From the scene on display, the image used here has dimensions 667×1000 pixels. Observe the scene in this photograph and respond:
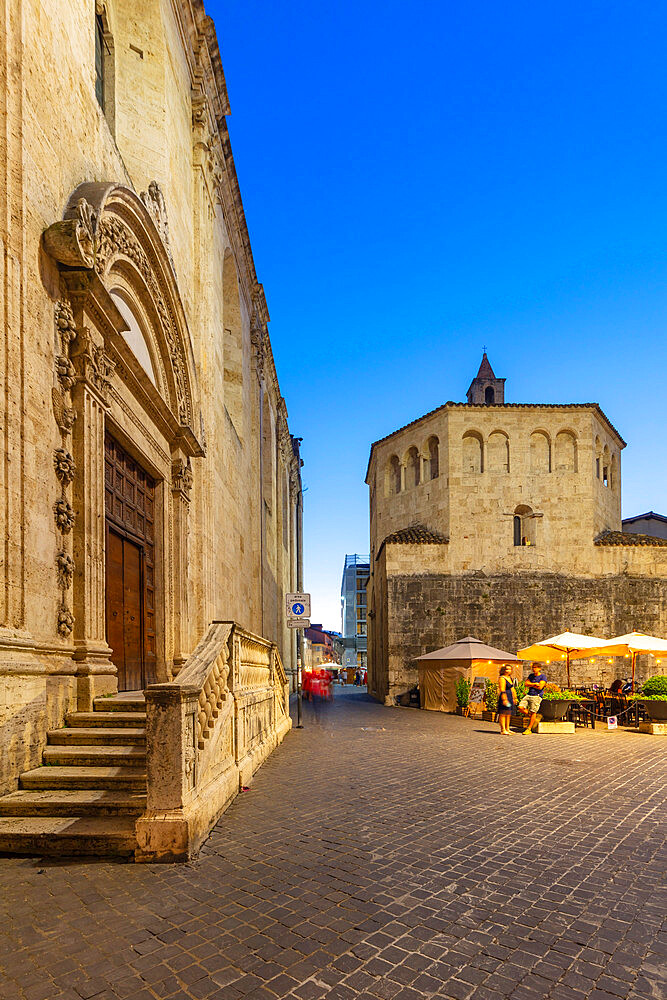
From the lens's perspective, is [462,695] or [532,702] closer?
[532,702]

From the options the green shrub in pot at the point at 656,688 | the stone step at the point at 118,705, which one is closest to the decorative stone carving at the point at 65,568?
the stone step at the point at 118,705

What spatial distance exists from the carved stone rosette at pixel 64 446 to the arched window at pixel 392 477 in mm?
24193

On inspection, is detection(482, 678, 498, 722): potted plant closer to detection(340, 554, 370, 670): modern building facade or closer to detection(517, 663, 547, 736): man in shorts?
detection(517, 663, 547, 736): man in shorts

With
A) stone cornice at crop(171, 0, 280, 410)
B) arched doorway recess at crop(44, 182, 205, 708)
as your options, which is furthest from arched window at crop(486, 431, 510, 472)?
arched doorway recess at crop(44, 182, 205, 708)

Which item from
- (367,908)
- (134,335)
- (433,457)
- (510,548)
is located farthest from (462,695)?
(367,908)

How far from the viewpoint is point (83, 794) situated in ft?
18.1

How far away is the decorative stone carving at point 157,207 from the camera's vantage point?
11.3 metres

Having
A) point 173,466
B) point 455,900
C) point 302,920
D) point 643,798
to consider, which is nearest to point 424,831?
point 455,900

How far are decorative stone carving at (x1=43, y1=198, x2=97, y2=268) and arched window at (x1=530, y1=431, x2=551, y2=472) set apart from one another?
23.7 m

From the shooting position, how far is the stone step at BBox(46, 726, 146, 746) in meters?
6.22

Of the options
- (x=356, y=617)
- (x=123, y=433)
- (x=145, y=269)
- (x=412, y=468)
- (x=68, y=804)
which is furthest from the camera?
(x=356, y=617)

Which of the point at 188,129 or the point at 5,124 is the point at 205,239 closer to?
the point at 188,129

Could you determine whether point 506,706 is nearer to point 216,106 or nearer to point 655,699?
point 655,699

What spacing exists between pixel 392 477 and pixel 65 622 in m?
25.5
